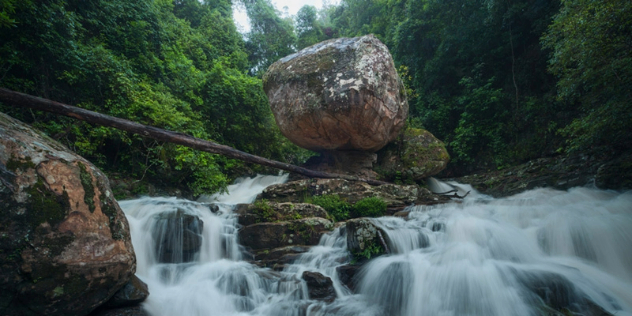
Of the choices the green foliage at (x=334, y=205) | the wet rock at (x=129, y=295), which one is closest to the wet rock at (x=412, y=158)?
the green foliage at (x=334, y=205)

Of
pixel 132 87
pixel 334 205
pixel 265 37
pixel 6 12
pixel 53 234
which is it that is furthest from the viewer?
pixel 265 37

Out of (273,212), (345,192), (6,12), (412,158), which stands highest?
(6,12)

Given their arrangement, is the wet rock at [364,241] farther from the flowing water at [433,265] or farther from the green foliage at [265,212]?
the green foliage at [265,212]

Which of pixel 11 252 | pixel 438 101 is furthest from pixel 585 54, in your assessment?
pixel 11 252

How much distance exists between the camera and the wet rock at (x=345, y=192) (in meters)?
8.15

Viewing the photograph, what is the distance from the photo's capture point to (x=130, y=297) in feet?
11.4

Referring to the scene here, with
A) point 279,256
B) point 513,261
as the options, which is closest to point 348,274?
point 279,256

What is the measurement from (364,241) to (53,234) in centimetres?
436

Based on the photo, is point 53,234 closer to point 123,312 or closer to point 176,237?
point 123,312

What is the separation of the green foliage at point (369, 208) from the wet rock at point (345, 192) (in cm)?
40

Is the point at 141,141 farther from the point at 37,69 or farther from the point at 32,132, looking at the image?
the point at 32,132

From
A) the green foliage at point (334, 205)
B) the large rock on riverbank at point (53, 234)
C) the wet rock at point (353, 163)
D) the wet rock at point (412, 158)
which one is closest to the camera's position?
the large rock on riverbank at point (53, 234)

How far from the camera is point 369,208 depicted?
7391 millimetres

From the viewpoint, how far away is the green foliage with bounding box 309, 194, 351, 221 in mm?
7445
